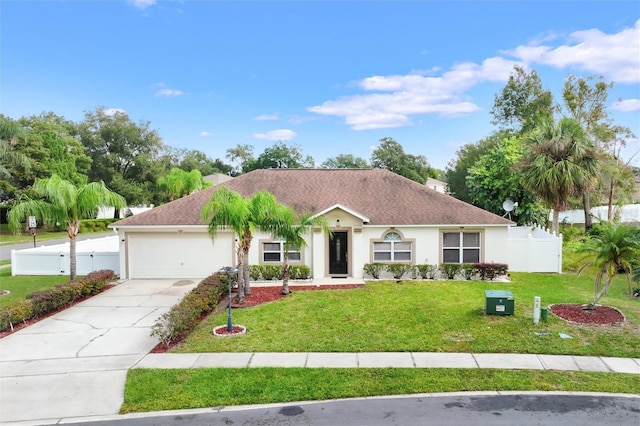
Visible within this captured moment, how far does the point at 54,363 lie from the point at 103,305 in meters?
5.45

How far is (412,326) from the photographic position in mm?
11539

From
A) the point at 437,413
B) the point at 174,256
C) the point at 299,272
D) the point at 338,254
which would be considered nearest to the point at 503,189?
the point at 338,254

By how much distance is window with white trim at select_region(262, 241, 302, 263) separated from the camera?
1888 centimetres

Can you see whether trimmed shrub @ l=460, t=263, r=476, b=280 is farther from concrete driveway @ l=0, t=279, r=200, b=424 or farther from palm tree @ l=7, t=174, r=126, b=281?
palm tree @ l=7, t=174, r=126, b=281

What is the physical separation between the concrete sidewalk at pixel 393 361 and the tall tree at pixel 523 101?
33.9 m

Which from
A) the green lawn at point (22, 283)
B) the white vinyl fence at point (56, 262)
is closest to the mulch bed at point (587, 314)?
the white vinyl fence at point (56, 262)

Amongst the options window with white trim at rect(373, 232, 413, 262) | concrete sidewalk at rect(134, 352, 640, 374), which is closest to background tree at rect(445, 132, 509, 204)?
window with white trim at rect(373, 232, 413, 262)

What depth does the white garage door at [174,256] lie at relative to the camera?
19.0 metres

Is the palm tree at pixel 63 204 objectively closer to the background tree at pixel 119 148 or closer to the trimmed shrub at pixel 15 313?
the trimmed shrub at pixel 15 313

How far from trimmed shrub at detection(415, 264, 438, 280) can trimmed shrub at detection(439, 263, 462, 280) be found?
36cm

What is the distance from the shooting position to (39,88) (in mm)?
22484

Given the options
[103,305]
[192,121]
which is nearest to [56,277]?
[103,305]

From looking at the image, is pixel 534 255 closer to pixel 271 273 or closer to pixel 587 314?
pixel 587 314

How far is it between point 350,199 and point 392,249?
135 inches
